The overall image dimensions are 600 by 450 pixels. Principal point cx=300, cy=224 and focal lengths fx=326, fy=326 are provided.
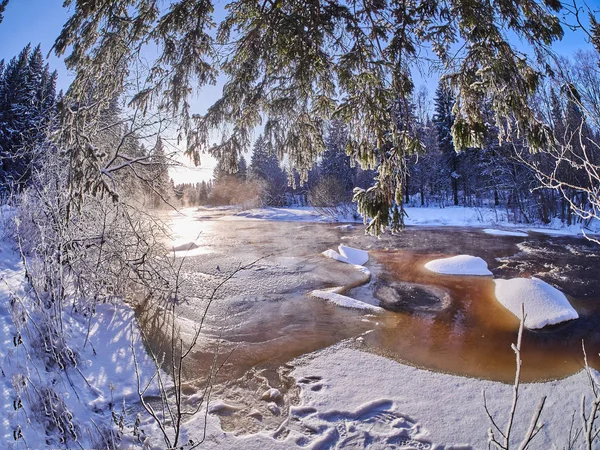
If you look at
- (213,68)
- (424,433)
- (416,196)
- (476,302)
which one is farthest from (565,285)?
(416,196)

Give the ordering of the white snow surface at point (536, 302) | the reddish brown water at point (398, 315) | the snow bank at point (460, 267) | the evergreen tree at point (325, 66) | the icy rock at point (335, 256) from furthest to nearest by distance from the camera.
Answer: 1. the icy rock at point (335, 256)
2. the snow bank at point (460, 267)
3. the white snow surface at point (536, 302)
4. the reddish brown water at point (398, 315)
5. the evergreen tree at point (325, 66)

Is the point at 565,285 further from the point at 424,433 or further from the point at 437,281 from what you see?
the point at 424,433

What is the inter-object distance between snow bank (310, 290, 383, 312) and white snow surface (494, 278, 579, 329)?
326 centimetres

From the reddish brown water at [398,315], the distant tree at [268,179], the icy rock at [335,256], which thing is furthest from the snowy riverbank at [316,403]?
the distant tree at [268,179]

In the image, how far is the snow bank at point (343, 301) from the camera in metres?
7.92

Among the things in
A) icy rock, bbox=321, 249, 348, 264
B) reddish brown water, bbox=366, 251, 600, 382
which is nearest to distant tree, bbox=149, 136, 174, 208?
reddish brown water, bbox=366, 251, 600, 382

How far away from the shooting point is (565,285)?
961 centimetres

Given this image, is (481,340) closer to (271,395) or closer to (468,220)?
(271,395)

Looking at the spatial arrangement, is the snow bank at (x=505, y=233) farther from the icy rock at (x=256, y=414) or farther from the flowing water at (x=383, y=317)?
the icy rock at (x=256, y=414)

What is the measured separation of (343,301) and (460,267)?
206 inches

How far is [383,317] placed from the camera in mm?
7402

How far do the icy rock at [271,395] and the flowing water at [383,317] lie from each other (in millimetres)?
133

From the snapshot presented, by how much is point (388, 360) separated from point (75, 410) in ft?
14.4

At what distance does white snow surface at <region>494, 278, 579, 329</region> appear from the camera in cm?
725
